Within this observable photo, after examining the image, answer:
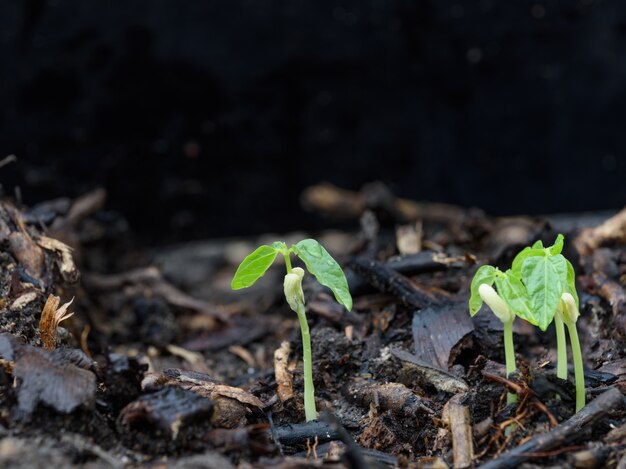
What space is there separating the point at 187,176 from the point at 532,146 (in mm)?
1575

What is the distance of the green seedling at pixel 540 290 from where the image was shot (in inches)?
41.0

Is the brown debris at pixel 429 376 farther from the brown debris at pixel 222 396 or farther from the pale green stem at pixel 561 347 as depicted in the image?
the brown debris at pixel 222 396

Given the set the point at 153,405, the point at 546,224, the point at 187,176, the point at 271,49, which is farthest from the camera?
the point at 187,176

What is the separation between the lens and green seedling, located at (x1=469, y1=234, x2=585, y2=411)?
104 centimetres

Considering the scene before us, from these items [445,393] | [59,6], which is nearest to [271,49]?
[59,6]

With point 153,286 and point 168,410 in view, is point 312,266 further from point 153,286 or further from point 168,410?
point 153,286

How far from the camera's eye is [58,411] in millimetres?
1067

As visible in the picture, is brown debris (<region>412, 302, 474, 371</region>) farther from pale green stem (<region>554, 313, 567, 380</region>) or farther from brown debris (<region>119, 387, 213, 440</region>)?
brown debris (<region>119, 387, 213, 440</region>)

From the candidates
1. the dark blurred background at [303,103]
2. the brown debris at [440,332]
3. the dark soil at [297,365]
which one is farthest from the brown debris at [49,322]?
the dark blurred background at [303,103]

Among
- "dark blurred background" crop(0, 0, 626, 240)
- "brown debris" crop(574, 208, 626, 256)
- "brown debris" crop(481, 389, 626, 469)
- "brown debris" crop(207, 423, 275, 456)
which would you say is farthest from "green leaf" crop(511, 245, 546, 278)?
"dark blurred background" crop(0, 0, 626, 240)

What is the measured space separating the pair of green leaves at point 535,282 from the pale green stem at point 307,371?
31 centimetres

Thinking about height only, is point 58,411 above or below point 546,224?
below

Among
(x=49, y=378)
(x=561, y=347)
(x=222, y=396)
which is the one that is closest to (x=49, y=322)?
(x=49, y=378)

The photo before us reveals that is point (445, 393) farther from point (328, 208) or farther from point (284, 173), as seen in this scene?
point (284, 173)
